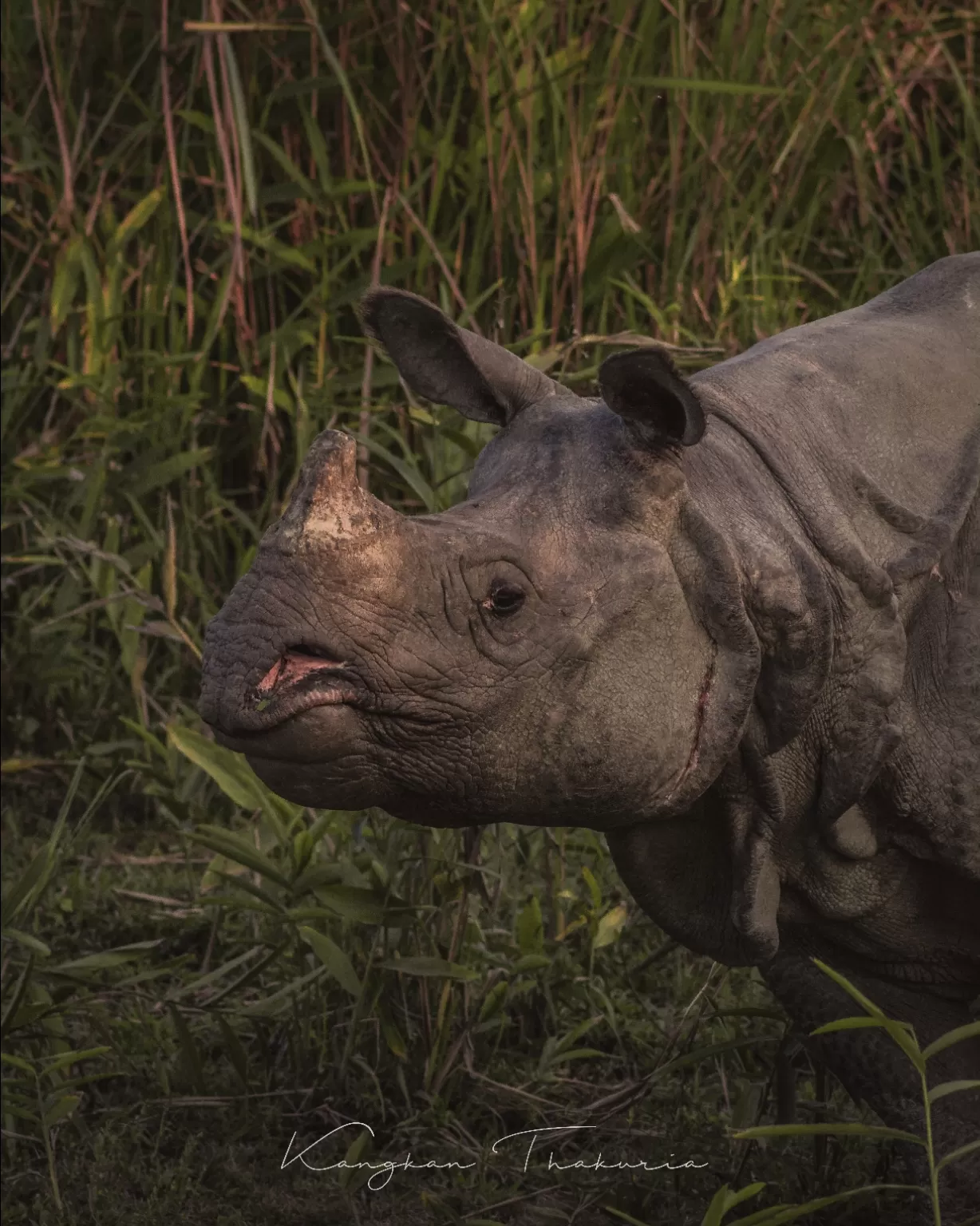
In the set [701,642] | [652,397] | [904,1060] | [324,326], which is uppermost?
[652,397]

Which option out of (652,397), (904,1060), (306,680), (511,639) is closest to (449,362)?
(652,397)

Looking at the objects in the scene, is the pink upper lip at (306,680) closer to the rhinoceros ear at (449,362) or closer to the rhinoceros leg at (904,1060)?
the rhinoceros ear at (449,362)

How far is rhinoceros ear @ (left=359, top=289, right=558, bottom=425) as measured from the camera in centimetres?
225

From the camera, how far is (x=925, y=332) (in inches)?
94.8

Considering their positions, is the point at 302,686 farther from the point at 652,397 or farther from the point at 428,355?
the point at 428,355

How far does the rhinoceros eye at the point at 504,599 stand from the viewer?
198cm

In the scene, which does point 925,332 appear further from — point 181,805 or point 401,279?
point 401,279

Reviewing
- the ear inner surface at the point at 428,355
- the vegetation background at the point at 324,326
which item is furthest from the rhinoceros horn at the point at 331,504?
the vegetation background at the point at 324,326

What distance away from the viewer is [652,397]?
6.76 feet

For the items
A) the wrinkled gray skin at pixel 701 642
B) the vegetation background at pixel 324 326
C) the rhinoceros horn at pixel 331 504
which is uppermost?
the rhinoceros horn at pixel 331 504

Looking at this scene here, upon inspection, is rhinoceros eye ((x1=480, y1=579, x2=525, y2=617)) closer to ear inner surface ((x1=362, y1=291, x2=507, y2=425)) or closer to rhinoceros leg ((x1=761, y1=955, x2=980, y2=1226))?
ear inner surface ((x1=362, y1=291, x2=507, y2=425))

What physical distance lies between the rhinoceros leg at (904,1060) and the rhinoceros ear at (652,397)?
78 centimetres

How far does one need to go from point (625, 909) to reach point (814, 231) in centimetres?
243

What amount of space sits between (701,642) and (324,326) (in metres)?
2.85
